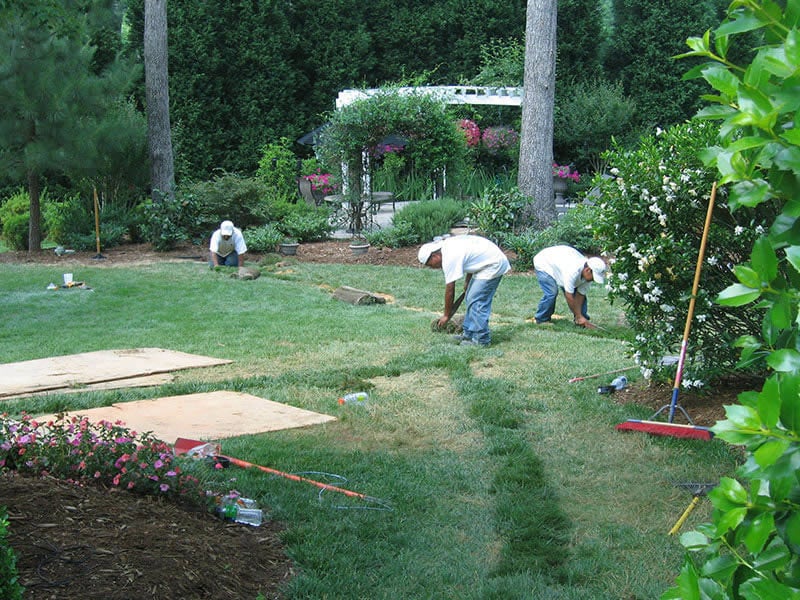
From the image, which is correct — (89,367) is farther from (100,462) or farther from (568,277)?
(568,277)

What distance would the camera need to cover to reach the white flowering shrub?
6.80m

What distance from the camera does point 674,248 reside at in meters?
6.88

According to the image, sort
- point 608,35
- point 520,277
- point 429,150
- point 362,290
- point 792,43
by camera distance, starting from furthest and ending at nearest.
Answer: point 608,35, point 429,150, point 520,277, point 362,290, point 792,43

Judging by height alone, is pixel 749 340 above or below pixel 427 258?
above

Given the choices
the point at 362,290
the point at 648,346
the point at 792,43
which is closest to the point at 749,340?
the point at 792,43

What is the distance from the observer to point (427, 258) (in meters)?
9.83

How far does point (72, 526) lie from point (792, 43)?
3.55 m

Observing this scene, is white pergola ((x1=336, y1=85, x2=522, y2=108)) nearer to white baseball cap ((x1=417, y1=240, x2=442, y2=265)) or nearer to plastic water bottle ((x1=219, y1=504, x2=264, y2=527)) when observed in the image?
white baseball cap ((x1=417, y1=240, x2=442, y2=265))

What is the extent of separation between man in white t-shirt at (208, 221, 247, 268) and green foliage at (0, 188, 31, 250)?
5.89 meters

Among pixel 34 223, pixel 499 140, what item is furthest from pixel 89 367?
pixel 499 140

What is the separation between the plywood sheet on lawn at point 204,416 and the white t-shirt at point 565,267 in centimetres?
457

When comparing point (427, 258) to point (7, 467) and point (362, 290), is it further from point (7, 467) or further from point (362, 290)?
point (7, 467)

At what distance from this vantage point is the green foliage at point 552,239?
588 inches

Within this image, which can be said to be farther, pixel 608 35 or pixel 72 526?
pixel 608 35
